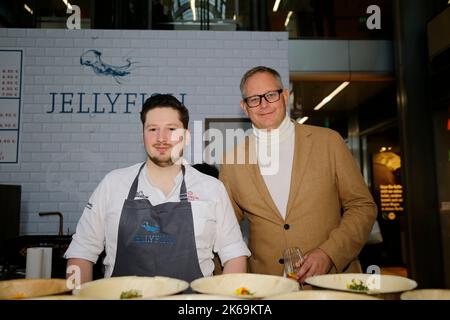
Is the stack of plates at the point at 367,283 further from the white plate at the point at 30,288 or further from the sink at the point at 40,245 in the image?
the sink at the point at 40,245

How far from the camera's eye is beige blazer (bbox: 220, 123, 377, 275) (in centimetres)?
171

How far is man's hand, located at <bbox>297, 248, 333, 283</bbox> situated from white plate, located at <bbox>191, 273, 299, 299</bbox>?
0.30m

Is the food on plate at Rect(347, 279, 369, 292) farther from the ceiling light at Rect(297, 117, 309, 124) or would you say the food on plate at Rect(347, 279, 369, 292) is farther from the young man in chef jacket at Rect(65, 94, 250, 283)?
the ceiling light at Rect(297, 117, 309, 124)

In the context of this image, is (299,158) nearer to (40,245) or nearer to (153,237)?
(153,237)

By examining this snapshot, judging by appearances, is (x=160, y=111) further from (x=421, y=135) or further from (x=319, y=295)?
(x=421, y=135)

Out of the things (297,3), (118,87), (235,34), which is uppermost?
(297,3)

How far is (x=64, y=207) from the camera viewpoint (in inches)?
136

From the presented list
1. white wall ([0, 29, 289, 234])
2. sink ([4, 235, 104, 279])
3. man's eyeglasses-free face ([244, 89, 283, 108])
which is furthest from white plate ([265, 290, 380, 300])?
white wall ([0, 29, 289, 234])

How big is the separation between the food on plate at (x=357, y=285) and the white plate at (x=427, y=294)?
8cm

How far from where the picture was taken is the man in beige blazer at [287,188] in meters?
1.68

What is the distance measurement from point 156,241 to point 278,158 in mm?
785

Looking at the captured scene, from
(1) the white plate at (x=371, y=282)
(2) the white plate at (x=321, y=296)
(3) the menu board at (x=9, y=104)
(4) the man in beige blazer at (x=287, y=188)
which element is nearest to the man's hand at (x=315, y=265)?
(4) the man in beige blazer at (x=287, y=188)
